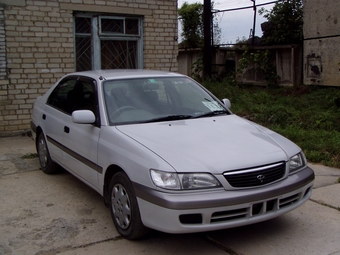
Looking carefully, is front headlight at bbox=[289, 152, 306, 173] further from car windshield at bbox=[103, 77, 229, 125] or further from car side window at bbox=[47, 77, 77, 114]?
car side window at bbox=[47, 77, 77, 114]

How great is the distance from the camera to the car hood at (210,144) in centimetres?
373

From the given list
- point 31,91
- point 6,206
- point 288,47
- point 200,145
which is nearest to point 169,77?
point 200,145

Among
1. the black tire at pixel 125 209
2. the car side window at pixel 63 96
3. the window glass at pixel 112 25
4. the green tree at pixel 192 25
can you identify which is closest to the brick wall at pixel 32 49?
the window glass at pixel 112 25

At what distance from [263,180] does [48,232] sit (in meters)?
2.18

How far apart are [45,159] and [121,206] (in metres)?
2.62

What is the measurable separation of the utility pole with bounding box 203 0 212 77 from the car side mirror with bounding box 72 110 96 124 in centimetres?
980

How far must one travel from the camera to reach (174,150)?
3.87 m

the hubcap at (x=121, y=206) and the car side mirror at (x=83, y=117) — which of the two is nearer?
the hubcap at (x=121, y=206)

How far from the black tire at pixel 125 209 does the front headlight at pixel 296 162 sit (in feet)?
4.84

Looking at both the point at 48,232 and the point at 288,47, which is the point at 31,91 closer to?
the point at 48,232

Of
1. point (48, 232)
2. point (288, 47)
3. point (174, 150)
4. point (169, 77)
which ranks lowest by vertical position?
point (48, 232)

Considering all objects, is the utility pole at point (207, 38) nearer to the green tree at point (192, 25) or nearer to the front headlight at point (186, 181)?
the green tree at point (192, 25)

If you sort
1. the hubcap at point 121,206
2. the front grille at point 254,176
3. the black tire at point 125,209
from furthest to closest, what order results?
the hubcap at point 121,206 < the black tire at point 125,209 < the front grille at point 254,176

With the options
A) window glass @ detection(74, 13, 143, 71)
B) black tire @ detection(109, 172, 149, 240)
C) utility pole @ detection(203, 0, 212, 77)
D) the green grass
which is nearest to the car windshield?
black tire @ detection(109, 172, 149, 240)
